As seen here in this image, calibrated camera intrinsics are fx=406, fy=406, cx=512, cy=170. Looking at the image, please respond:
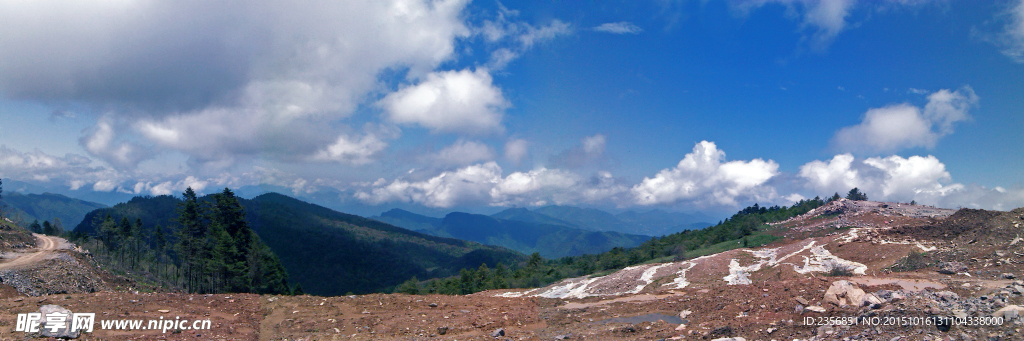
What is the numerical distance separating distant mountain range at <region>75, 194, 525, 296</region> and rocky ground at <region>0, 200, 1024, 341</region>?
111696 mm

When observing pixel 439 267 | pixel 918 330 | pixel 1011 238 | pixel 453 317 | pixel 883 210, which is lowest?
pixel 439 267

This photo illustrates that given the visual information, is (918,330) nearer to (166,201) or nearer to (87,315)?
(87,315)

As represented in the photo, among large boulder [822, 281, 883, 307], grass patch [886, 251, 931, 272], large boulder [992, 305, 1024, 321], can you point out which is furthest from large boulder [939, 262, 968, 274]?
large boulder [992, 305, 1024, 321]

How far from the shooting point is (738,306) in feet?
45.9

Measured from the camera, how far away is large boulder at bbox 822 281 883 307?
11.6 metres

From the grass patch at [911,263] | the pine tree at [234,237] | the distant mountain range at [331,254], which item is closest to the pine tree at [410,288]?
the pine tree at [234,237]

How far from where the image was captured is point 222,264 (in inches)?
1452

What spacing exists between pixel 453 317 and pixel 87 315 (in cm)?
1205

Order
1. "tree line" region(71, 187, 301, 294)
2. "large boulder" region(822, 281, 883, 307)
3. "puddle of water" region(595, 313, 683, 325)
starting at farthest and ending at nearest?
1. "tree line" region(71, 187, 301, 294)
2. "puddle of water" region(595, 313, 683, 325)
3. "large boulder" region(822, 281, 883, 307)

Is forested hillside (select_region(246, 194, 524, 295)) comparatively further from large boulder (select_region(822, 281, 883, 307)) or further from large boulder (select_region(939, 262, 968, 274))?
large boulder (select_region(822, 281, 883, 307))

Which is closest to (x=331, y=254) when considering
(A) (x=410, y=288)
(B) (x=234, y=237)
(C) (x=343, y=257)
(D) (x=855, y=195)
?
(C) (x=343, y=257)

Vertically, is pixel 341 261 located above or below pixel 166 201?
below

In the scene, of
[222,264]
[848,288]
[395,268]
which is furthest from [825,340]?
[395,268]

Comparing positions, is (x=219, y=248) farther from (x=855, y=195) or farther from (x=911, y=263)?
(x=855, y=195)
